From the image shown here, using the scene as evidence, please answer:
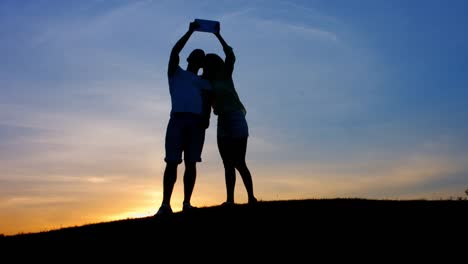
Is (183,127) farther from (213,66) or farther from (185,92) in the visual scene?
(213,66)

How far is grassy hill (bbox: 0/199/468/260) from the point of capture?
8.92 meters

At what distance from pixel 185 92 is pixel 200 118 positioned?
603mm

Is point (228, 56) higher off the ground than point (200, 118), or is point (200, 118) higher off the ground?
point (228, 56)

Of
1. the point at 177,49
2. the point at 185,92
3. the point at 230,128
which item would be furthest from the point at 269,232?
the point at 177,49

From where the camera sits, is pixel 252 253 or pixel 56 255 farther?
pixel 56 255

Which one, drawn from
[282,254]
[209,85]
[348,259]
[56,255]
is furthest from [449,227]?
[56,255]

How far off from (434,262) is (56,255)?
5.88m

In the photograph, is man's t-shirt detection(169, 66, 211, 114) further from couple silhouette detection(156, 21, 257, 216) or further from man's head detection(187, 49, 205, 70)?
man's head detection(187, 49, 205, 70)

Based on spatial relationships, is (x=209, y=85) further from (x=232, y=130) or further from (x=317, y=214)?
(x=317, y=214)

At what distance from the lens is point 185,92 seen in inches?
448

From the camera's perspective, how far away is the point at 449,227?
10.1 m

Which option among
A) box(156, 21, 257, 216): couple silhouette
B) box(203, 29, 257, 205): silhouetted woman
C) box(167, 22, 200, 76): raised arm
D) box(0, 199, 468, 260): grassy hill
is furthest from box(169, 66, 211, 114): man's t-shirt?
box(0, 199, 468, 260): grassy hill

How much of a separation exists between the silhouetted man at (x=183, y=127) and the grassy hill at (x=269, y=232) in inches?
22.3

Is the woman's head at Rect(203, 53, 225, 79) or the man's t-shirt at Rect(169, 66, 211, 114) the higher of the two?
the woman's head at Rect(203, 53, 225, 79)
